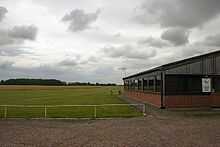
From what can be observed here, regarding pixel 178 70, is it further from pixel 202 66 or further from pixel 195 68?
pixel 202 66

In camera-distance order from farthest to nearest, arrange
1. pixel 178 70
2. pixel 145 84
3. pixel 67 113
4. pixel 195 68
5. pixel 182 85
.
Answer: pixel 145 84 < pixel 195 68 < pixel 178 70 < pixel 182 85 < pixel 67 113

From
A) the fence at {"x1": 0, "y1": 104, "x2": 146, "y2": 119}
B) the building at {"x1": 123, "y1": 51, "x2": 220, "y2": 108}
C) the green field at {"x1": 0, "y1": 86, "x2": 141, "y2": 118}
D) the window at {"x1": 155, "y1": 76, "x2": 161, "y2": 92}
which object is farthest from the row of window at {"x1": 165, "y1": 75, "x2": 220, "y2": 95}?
the green field at {"x1": 0, "y1": 86, "x2": 141, "y2": 118}

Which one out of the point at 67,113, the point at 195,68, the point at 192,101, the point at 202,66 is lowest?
the point at 67,113

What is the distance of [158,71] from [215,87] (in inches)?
195

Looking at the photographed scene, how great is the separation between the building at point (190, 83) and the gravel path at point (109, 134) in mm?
7572

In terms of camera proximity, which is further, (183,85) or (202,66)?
(202,66)

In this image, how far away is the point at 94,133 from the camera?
10.9 m

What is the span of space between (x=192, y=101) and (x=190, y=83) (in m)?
1.45

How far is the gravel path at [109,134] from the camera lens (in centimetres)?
902

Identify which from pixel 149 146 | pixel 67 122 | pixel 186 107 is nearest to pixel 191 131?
pixel 149 146

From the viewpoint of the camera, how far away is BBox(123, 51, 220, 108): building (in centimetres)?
2098

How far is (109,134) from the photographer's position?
10664 mm

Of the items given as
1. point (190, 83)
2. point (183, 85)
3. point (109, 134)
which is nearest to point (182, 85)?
point (183, 85)

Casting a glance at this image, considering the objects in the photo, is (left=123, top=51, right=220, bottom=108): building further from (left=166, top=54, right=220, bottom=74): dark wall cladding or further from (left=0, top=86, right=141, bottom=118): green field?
(left=0, top=86, right=141, bottom=118): green field
